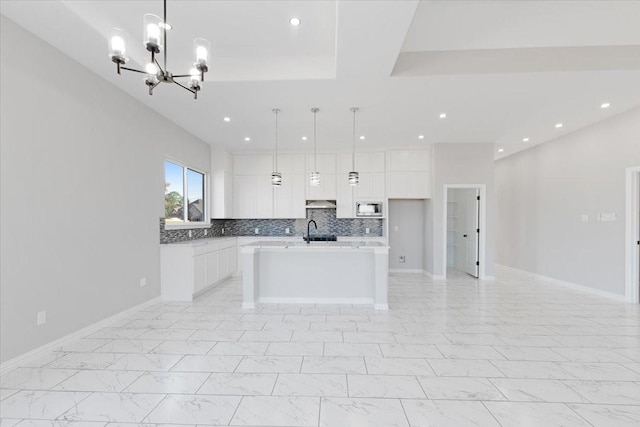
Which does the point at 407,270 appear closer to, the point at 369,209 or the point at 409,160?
the point at 369,209

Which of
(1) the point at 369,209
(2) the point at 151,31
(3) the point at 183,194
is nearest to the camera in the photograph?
(2) the point at 151,31

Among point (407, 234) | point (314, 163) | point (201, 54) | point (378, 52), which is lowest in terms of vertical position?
point (407, 234)

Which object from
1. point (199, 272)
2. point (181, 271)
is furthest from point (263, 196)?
point (181, 271)

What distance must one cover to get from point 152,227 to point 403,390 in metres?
4.03

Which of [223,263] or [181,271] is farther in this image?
[223,263]

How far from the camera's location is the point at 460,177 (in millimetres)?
6566

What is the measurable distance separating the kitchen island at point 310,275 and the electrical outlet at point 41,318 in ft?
7.33

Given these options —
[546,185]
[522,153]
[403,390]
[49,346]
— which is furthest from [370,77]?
[522,153]

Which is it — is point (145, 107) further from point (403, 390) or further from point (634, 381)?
point (634, 381)

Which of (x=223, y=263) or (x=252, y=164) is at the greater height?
(x=252, y=164)

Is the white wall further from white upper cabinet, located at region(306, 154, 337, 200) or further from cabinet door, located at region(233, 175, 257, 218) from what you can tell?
white upper cabinet, located at region(306, 154, 337, 200)

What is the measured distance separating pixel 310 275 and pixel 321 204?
2.69m

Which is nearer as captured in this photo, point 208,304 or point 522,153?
point 208,304

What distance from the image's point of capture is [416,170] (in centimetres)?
692
